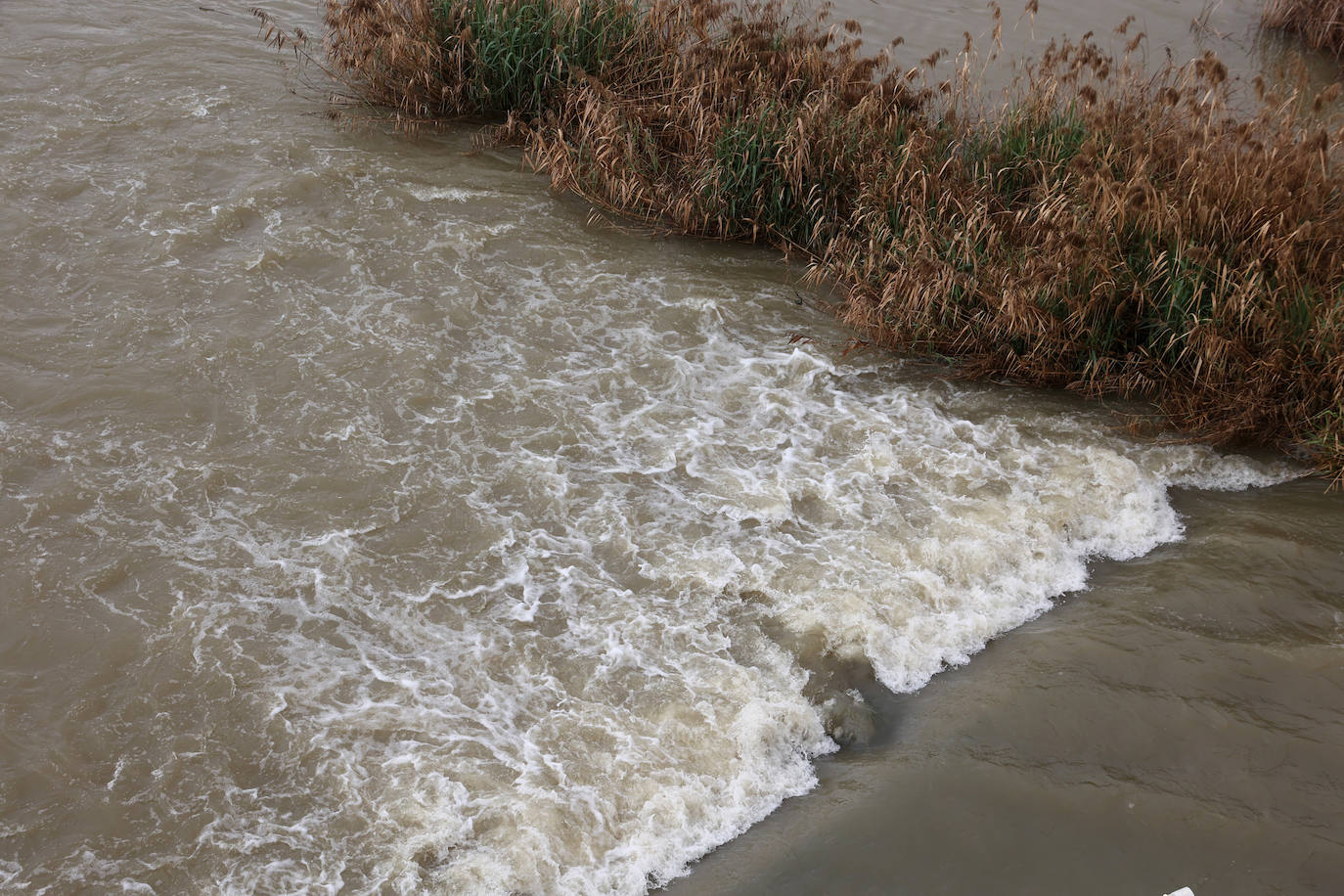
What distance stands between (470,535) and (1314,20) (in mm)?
11177

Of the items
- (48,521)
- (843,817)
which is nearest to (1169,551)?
(843,817)

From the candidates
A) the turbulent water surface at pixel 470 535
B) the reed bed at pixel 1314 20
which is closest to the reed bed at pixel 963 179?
the turbulent water surface at pixel 470 535

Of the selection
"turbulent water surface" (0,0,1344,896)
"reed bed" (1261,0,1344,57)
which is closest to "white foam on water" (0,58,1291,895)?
"turbulent water surface" (0,0,1344,896)

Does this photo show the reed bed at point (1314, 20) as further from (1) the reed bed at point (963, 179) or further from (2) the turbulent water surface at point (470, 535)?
(2) the turbulent water surface at point (470, 535)

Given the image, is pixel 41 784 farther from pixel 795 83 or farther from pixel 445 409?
pixel 795 83

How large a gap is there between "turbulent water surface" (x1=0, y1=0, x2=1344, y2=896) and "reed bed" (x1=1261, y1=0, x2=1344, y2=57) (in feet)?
24.7

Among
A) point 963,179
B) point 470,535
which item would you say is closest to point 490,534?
point 470,535

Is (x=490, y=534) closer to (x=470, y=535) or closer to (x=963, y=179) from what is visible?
(x=470, y=535)

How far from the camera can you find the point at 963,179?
26.0ft

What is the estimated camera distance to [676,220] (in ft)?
27.2

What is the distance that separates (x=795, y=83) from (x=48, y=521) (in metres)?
6.56

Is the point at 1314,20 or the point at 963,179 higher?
the point at 1314,20

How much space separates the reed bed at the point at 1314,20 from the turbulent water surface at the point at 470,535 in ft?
24.7

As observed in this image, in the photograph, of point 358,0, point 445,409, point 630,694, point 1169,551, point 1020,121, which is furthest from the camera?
point 358,0
